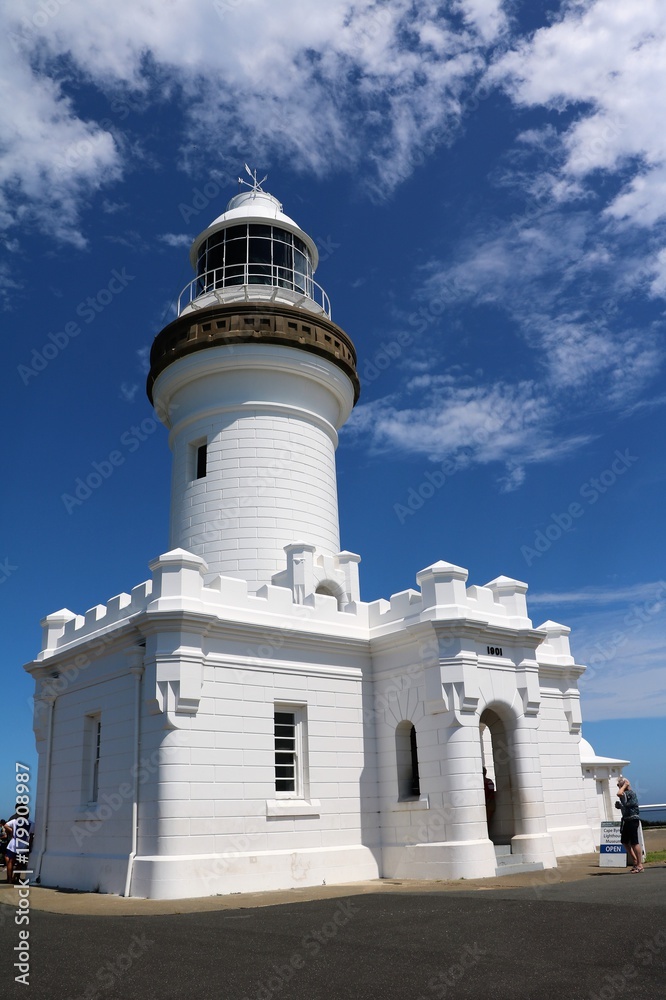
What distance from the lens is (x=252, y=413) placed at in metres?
18.3

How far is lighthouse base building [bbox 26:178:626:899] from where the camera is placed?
13117 mm

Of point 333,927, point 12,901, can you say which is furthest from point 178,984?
point 12,901

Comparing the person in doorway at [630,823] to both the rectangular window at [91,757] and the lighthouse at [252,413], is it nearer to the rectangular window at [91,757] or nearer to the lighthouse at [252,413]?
the lighthouse at [252,413]

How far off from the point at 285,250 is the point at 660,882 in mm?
16062

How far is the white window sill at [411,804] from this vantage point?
46.8 feet

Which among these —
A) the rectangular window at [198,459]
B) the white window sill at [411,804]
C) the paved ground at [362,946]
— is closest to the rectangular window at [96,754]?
the paved ground at [362,946]

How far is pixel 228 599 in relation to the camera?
14281 mm

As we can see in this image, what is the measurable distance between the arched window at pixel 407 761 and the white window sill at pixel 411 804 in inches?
7.2

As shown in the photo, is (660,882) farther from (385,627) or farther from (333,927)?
(385,627)

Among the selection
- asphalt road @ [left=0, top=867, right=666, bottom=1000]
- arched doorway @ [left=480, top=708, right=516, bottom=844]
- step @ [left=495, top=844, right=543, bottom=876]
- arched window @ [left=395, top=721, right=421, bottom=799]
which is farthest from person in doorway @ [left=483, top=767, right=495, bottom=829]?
asphalt road @ [left=0, top=867, right=666, bottom=1000]

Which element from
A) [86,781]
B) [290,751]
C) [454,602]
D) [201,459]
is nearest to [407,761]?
[290,751]

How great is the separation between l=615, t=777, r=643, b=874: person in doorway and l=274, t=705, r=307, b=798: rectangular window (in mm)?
5512

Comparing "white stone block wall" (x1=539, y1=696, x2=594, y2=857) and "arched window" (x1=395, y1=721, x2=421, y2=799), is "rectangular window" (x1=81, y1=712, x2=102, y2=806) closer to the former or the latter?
"arched window" (x1=395, y1=721, x2=421, y2=799)

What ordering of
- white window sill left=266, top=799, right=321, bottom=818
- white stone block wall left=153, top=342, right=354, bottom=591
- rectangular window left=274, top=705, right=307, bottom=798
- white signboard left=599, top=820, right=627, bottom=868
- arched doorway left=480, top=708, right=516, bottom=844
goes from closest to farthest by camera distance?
Result: white window sill left=266, top=799, right=321, bottom=818 → white signboard left=599, top=820, right=627, bottom=868 → rectangular window left=274, top=705, right=307, bottom=798 → arched doorway left=480, top=708, right=516, bottom=844 → white stone block wall left=153, top=342, right=354, bottom=591
